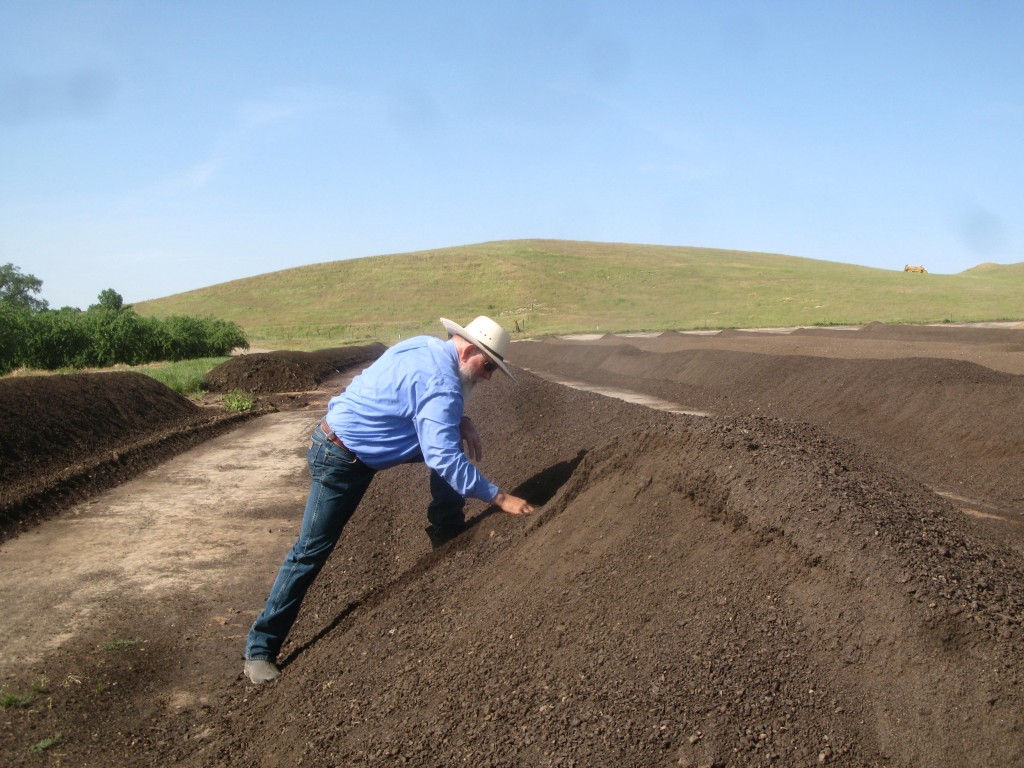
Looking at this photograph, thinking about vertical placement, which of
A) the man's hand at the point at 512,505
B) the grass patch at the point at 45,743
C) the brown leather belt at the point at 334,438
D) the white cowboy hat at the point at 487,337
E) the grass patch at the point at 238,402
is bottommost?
the grass patch at the point at 238,402

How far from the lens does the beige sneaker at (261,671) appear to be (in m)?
4.80

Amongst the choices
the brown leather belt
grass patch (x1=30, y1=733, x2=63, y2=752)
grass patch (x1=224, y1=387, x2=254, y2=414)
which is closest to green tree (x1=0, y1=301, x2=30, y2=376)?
grass patch (x1=224, y1=387, x2=254, y2=414)

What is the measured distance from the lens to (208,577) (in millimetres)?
6988

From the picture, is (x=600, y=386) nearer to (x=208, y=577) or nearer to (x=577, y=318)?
(x=208, y=577)

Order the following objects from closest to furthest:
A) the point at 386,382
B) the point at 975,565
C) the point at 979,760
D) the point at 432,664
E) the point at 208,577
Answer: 1. the point at 979,760
2. the point at 975,565
3. the point at 432,664
4. the point at 386,382
5. the point at 208,577

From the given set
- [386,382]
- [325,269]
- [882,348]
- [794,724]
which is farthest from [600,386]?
[325,269]

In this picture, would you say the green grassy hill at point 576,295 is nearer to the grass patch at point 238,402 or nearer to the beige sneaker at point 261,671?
the grass patch at point 238,402

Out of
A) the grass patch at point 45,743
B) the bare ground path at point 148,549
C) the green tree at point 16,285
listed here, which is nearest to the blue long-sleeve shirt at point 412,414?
the grass patch at point 45,743

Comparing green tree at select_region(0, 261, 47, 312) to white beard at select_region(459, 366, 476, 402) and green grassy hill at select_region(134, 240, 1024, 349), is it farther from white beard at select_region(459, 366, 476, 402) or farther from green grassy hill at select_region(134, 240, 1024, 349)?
white beard at select_region(459, 366, 476, 402)

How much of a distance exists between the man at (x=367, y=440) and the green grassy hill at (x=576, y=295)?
1768 inches

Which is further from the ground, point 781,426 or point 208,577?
point 781,426

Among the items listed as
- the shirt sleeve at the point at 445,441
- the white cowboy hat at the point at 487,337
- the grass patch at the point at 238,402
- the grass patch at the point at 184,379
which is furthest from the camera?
the grass patch at the point at 184,379

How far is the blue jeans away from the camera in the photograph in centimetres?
484

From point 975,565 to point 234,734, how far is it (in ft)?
11.2
